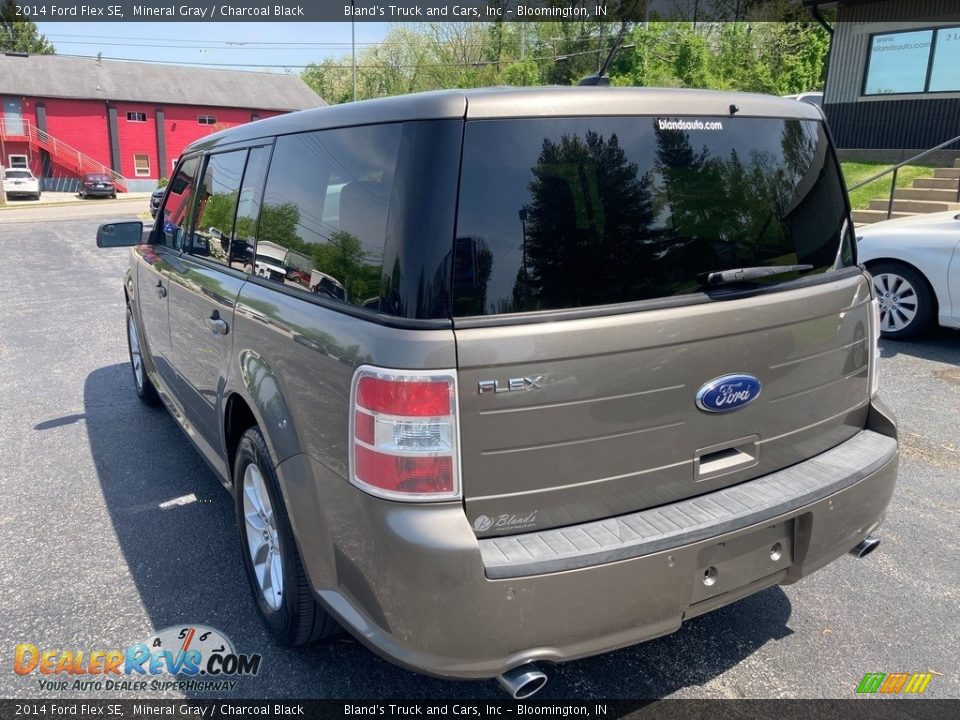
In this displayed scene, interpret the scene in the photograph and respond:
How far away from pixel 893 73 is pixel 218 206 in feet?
52.4

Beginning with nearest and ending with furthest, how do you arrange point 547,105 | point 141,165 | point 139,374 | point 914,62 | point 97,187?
1. point 547,105
2. point 139,374
3. point 914,62
4. point 97,187
5. point 141,165

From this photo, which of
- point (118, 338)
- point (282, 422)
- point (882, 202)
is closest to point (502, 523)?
point (282, 422)

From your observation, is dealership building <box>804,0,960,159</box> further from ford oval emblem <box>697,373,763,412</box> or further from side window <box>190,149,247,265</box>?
side window <box>190,149,247,265</box>

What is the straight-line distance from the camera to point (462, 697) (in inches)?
105

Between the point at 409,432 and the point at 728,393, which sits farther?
the point at 728,393

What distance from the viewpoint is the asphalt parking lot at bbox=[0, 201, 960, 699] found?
2.73 meters

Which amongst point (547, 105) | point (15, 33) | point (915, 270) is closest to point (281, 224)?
point (547, 105)

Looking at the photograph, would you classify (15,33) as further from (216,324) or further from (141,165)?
(216,324)

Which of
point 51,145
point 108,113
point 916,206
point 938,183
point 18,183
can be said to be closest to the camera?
point 916,206

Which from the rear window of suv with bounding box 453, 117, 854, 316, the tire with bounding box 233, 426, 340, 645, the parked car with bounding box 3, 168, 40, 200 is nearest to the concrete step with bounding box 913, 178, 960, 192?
the rear window of suv with bounding box 453, 117, 854, 316

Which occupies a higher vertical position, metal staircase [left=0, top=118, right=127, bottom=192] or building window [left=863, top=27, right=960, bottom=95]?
building window [left=863, top=27, right=960, bottom=95]

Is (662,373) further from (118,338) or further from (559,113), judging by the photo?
(118,338)

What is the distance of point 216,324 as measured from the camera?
325cm

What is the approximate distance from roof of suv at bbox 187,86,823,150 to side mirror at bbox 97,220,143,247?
2.65m
